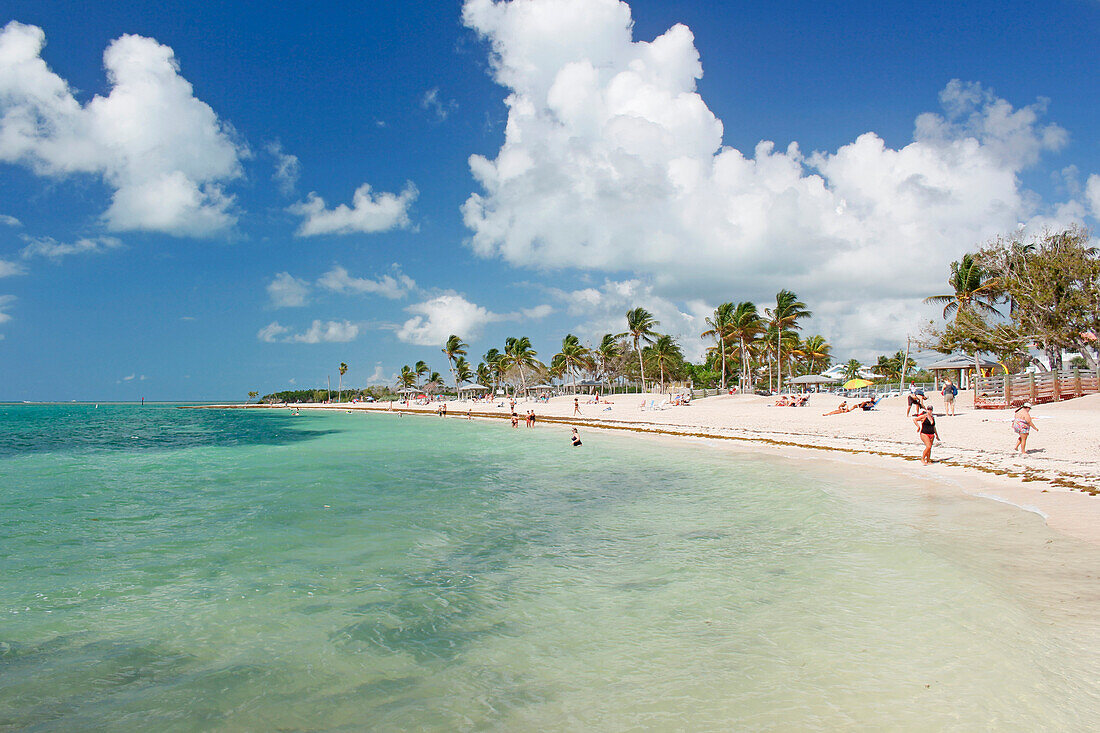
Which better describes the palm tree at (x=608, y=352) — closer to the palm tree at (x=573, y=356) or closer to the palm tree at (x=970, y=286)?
the palm tree at (x=573, y=356)

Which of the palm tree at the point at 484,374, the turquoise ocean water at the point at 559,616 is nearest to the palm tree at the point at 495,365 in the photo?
the palm tree at the point at 484,374

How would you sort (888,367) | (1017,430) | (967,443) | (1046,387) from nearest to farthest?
(1017,430), (967,443), (1046,387), (888,367)

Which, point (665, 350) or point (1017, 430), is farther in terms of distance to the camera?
point (665, 350)

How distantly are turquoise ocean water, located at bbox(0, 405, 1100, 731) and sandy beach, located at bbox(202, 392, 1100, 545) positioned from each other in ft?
3.85

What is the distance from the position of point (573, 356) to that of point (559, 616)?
7574 centimetres

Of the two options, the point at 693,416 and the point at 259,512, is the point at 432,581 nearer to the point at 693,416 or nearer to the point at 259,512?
the point at 259,512

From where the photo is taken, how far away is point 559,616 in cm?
614

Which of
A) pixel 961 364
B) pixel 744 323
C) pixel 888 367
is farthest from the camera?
pixel 888 367

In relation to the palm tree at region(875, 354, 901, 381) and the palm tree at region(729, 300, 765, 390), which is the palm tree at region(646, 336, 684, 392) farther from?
the palm tree at region(875, 354, 901, 381)

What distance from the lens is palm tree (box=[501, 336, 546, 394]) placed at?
269ft

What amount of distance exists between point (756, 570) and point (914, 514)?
4.66 meters

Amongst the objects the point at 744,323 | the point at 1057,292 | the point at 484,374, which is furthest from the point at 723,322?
the point at 484,374

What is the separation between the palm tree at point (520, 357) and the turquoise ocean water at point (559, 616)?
6855 cm

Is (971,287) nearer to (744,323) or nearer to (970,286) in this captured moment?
(970,286)
